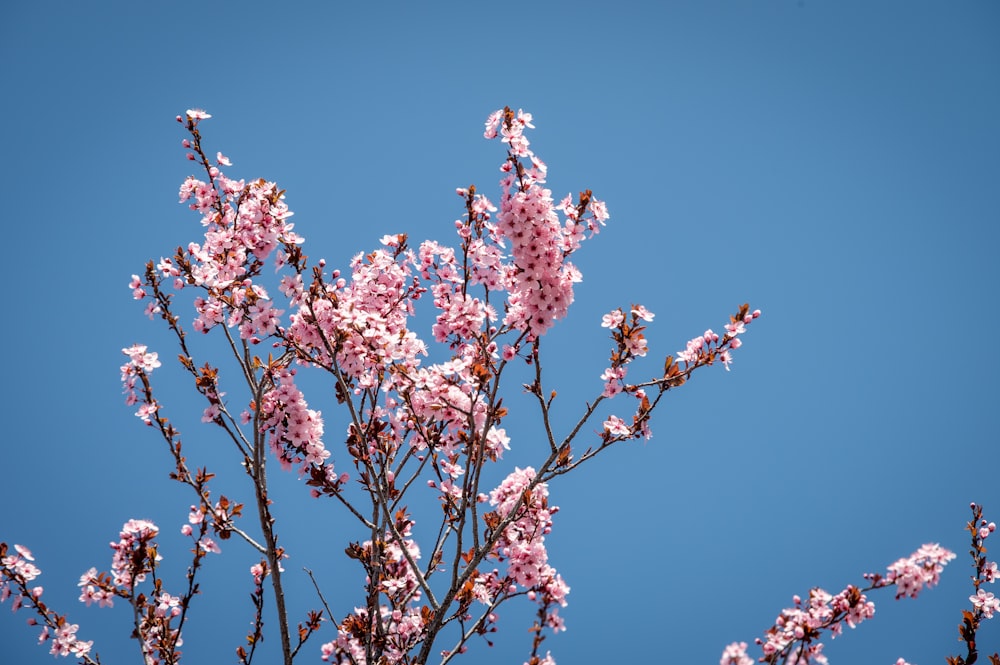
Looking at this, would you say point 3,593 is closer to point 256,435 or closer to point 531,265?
point 256,435

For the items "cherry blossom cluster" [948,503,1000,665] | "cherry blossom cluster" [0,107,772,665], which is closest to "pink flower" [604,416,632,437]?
"cherry blossom cluster" [0,107,772,665]

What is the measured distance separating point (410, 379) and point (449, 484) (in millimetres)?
979

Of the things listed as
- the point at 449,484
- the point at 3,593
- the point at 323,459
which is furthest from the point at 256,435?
the point at 3,593

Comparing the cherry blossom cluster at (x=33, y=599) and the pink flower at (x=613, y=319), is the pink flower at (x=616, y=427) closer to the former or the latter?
the pink flower at (x=613, y=319)

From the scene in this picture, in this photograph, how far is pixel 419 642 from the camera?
4.84m

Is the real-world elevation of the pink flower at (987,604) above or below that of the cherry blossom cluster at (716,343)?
below

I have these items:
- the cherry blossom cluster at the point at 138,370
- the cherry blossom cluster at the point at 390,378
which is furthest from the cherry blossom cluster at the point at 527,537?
the cherry blossom cluster at the point at 138,370

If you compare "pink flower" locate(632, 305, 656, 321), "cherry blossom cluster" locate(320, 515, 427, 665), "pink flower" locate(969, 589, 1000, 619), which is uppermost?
"pink flower" locate(632, 305, 656, 321)

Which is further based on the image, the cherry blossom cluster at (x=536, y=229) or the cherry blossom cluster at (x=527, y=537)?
the cherry blossom cluster at (x=527, y=537)

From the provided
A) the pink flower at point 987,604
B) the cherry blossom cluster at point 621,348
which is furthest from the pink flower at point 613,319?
the pink flower at point 987,604

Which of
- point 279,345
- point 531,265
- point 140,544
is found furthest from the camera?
point 140,544

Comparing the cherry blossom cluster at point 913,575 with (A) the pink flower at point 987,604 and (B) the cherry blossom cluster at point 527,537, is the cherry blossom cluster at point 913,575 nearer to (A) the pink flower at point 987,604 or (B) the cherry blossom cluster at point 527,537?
(A) the pink flower at point 987,604

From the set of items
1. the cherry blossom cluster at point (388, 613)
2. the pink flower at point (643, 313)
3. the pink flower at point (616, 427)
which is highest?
the pink flower at point (643, 313)

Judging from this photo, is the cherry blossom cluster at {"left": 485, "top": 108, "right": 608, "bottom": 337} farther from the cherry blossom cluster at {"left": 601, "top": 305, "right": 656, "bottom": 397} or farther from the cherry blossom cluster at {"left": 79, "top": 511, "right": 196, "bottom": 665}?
the cherry blossom cluster at {"left": 79, "top": 511, "right": 196, "bottom": 665}
